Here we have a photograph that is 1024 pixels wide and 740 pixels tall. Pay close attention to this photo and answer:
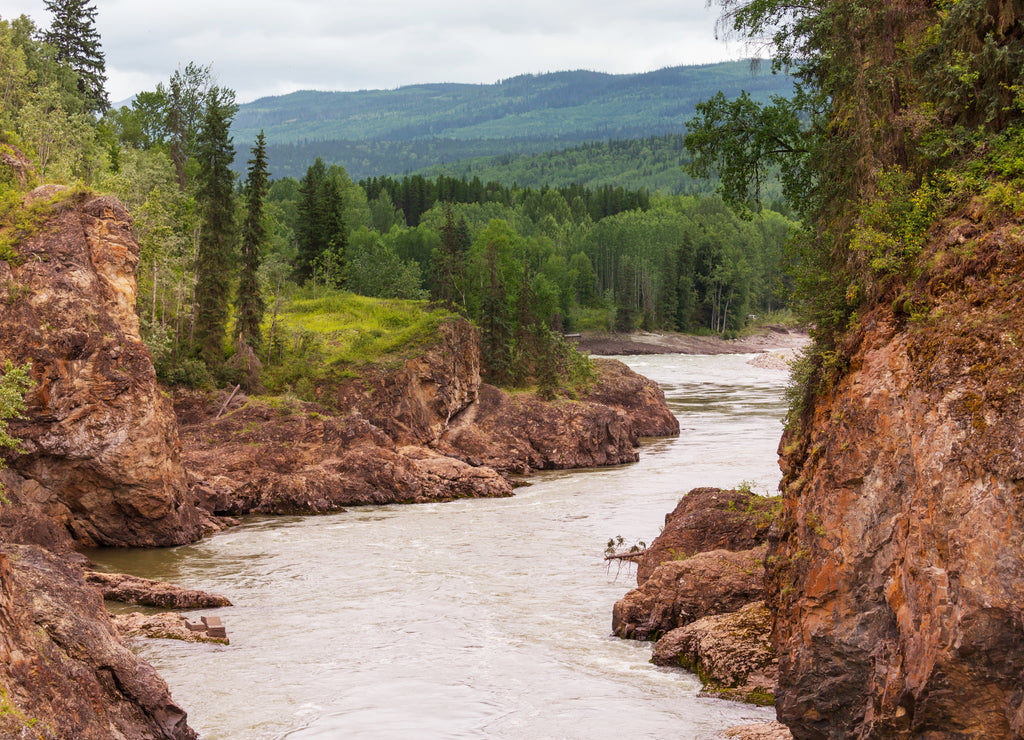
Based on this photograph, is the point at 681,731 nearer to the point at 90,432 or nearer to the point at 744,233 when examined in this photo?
the point at 90,432

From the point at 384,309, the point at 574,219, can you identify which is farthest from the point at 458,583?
the point at 574,219

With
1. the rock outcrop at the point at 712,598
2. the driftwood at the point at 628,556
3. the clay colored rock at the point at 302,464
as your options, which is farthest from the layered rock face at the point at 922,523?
the clay colored rock at the point at 302,464

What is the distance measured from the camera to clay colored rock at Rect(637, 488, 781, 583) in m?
21.0

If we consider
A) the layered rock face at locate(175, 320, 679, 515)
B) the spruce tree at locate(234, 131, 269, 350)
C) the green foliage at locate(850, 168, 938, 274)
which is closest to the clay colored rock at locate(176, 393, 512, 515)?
the layered rock face at locate(175, 320, 679, 515)

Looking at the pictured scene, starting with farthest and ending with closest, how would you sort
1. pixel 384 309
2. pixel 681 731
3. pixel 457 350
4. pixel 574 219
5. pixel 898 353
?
pixel 574 219 < pixel 384 309 < pixel 457 350 < pixel 681 731 < pixel 898 353

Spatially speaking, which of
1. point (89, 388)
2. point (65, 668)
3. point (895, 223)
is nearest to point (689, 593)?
point (895, 223)

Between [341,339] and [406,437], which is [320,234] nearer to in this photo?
[341,339]

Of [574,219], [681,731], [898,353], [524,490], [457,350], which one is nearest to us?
[898,353]

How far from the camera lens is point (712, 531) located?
2178cm

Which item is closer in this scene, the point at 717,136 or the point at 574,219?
the point at 717,136

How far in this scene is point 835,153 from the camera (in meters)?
15.6

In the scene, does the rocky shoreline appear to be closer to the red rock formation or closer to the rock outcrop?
the red rock formation

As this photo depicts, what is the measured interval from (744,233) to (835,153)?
139610 millimetres

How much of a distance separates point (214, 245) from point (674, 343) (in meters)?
78.2
